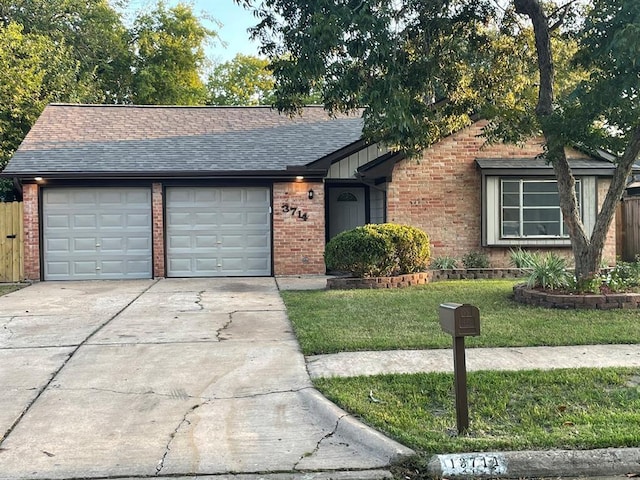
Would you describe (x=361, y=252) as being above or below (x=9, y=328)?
above

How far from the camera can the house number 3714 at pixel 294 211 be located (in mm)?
15219

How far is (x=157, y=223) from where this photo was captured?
15.0 meters

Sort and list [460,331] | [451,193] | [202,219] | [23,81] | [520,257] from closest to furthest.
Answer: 1. [460,331]
2. [520,257]
3. [451,193]
4. [202,219]
5. [23,81]

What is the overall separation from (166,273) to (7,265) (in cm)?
392

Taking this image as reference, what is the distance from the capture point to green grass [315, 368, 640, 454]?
424 centimetres

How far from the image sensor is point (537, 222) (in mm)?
14789

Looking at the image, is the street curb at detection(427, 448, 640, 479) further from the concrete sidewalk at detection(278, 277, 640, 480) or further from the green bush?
the green bush

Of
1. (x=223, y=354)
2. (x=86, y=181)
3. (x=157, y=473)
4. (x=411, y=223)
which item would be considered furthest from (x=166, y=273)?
(x=157, y=473)

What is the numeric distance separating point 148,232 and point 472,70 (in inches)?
346

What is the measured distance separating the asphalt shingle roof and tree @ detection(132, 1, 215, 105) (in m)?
12.0

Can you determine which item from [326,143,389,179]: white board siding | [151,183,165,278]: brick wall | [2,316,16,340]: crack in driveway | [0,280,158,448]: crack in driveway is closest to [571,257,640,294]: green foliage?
[326,143,389,179]: white board siding

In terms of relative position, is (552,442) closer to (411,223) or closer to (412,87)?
(412,87)

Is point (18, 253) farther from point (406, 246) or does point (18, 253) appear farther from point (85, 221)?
point (406, 246)

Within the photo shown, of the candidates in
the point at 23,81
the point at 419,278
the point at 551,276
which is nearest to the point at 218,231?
the point at 419,278
